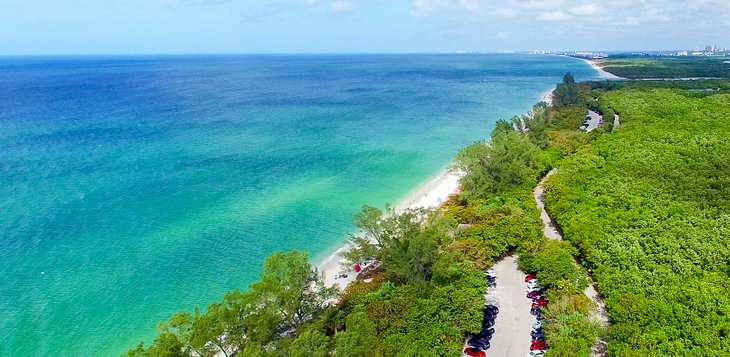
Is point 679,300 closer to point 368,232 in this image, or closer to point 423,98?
point 368,232

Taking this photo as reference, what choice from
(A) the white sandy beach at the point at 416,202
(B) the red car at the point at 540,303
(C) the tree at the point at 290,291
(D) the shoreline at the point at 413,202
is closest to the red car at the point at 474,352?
(B) the red car at the point at 540,303

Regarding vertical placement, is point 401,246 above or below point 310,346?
above

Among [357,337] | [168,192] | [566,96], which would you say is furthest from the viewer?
[566,96]

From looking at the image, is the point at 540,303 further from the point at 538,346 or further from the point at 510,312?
the point at 538,346

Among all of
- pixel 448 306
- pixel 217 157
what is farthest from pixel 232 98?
pixel 448 306

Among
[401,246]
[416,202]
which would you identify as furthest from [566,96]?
[401,246]

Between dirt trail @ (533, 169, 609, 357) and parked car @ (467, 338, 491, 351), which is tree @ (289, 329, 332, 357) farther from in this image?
dirt trail @ (533, 169, 609, 357)
